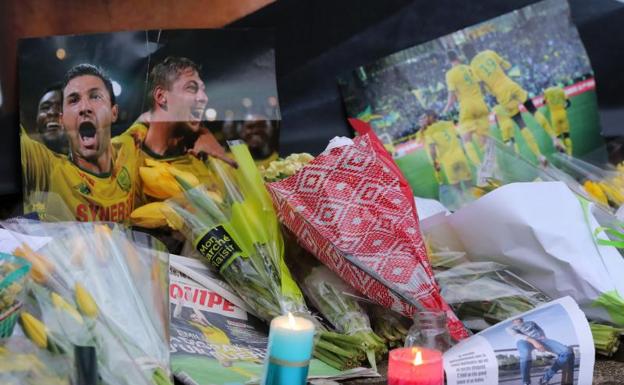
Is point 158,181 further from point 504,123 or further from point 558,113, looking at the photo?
point 558,113

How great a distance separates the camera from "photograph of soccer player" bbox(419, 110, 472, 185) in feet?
7.77

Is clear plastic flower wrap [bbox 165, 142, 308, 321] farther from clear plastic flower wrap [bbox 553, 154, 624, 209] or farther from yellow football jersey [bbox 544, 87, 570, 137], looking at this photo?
yellow football jersey [bbox 544, 87, 570, 137]

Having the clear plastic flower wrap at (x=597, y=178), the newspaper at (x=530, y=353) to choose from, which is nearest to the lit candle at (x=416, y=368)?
the newspaper at (x=530, y=353)

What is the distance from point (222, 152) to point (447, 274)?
64cm

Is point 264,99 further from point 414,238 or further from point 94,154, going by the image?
point 414,238

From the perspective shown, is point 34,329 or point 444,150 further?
point 444,150

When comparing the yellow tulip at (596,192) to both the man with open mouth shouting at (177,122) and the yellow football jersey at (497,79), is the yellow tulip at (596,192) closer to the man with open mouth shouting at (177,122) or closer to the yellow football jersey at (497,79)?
the yellow football jersey at (497,79)

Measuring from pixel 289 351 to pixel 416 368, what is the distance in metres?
0.17

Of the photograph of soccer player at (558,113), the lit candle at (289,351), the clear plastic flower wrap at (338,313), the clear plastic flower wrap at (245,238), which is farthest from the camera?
the photograph of soccer player at (558,113)

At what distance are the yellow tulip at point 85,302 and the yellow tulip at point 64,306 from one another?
0.01 meters

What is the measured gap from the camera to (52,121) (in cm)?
202

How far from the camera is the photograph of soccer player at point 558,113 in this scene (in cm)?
249

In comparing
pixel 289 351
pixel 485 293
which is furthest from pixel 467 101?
pixel 289 351

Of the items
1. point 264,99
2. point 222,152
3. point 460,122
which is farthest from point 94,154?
point 460,122
